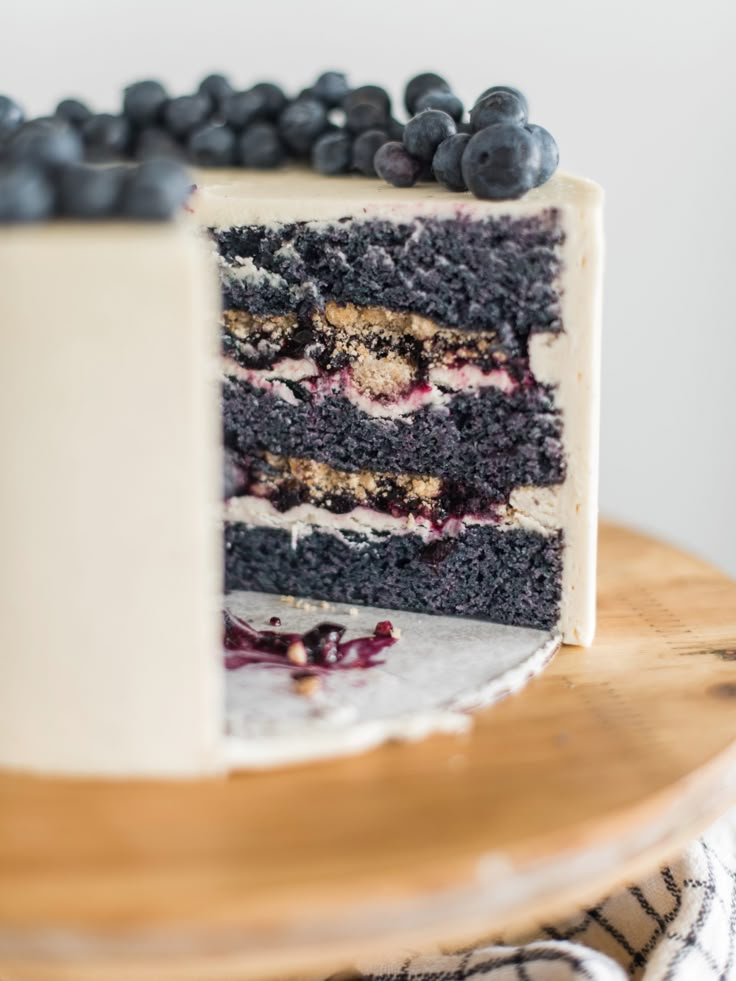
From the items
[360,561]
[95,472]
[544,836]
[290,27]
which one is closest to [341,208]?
[360,561]

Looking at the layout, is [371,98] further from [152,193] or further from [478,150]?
[152,193]

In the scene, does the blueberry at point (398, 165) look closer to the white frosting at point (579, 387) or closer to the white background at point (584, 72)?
the white frosting at point (579, 387)

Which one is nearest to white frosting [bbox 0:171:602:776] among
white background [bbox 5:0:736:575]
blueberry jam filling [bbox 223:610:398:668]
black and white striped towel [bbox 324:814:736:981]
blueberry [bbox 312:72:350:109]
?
blueberry jam filling [bbox 223:610:398:668]

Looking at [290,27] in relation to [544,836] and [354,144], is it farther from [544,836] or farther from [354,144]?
[544,836]

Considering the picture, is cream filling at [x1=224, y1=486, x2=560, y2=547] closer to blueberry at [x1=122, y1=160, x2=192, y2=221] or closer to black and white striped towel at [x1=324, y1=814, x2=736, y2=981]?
black and white striped towel at [x1=324, y1=814, x2=736, y2=981]

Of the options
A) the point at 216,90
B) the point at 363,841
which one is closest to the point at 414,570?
the point at 363,841

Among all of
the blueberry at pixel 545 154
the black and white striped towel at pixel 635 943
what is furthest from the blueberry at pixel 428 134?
the black and white striped towel at pixel 635 943
